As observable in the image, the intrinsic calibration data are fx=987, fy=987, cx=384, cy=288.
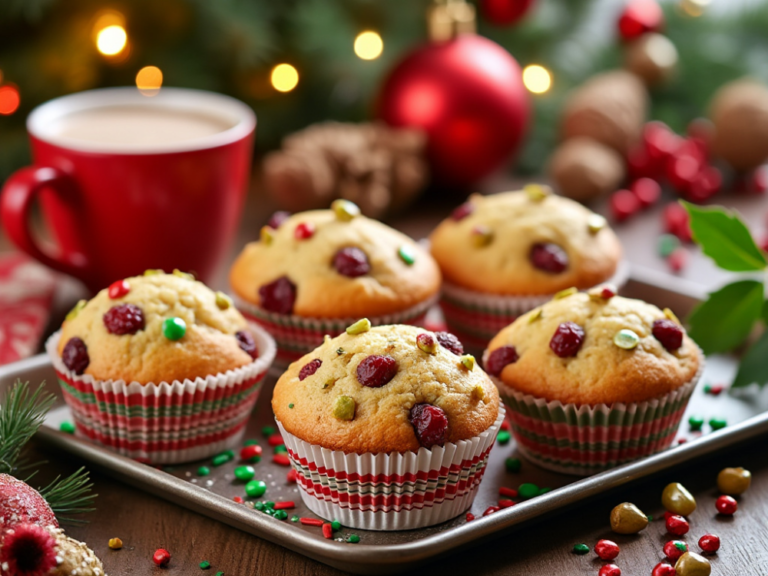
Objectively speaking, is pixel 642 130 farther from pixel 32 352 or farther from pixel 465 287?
pixel 32 352

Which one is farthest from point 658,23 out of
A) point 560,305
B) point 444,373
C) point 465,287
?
point 444,373

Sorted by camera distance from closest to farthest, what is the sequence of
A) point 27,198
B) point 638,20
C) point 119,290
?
1. point 119,290
2. point 27,198
3. point 638,20

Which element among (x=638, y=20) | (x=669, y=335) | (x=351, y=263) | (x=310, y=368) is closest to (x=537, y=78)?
(x=638, y=20)

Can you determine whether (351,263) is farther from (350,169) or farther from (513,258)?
(350,169)

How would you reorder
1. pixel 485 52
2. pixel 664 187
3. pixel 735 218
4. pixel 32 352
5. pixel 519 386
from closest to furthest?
pixel 519 386
pixel 735 218
pixel 32 352
pixel 485 52
pixel 664 187

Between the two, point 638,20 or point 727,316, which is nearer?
point 727,316

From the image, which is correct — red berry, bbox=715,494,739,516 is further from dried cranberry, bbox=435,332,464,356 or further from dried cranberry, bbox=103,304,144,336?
dried cranberry, bbox=103,304,144,336
